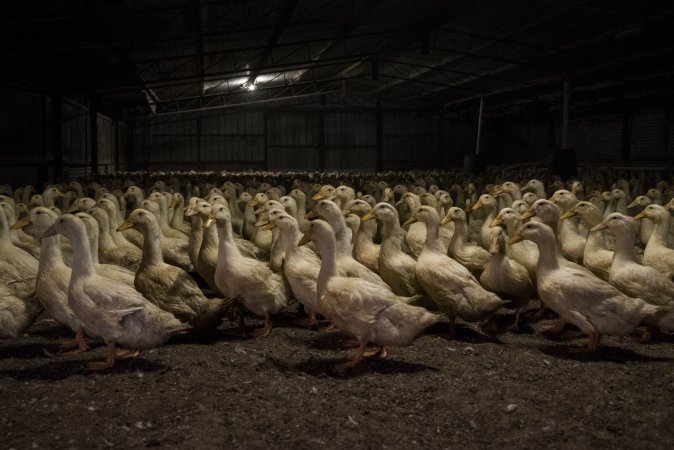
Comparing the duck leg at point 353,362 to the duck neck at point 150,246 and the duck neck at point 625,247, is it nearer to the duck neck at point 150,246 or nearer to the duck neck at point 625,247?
the duck neck at point 150,246

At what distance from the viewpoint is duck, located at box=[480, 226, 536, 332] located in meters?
5.94

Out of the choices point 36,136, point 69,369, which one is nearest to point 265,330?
point 69,369

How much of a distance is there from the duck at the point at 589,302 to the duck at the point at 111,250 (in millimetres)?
4336

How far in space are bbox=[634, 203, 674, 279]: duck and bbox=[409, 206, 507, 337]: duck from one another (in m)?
1.86

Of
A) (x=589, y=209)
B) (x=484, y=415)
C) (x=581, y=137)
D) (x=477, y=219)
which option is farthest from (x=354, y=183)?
(x=581, y=137)

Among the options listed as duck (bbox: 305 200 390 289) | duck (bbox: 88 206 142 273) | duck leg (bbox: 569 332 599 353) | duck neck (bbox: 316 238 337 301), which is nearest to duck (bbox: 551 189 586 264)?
duck leg (bbox: 569 332 599 353)

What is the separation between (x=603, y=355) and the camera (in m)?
5.09

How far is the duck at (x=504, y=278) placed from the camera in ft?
19.5

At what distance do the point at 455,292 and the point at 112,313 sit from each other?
2915 mm

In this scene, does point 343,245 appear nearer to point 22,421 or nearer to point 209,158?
point 22,421

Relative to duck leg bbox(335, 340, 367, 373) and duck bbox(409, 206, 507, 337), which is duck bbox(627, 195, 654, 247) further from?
duck leg bbox(335, 340, 367, 373)

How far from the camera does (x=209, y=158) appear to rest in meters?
33.1

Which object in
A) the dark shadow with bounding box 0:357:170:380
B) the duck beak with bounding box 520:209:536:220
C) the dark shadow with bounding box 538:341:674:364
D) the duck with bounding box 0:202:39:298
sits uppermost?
the duck beak with bounding box 520:209:536:220

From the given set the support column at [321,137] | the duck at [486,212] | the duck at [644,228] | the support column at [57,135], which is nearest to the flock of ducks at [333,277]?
the duck at [486,212]
